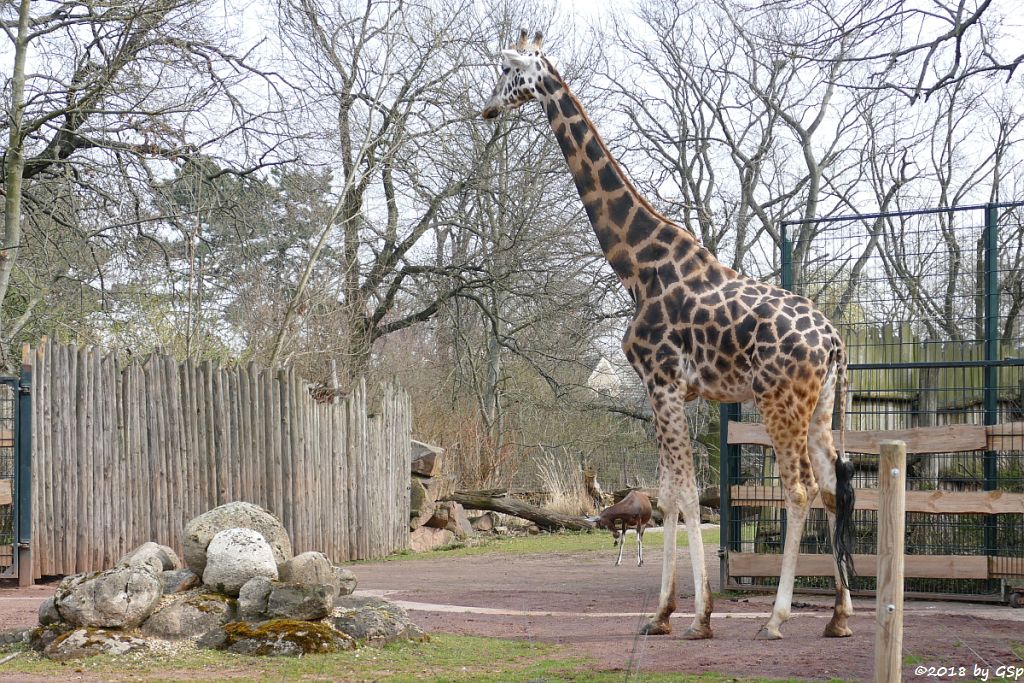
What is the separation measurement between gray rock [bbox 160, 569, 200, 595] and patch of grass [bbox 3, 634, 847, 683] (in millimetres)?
1015

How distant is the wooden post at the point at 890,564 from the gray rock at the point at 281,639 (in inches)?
141

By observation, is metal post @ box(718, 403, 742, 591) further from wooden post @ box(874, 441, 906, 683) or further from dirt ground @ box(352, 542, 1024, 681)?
wooden post @ box(874, 441, 906, 683)

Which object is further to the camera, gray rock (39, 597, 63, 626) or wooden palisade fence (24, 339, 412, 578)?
wooden palisade fence (24, 339, 412, 578)

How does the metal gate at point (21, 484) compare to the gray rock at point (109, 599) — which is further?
the metal gate at point (21, 484)

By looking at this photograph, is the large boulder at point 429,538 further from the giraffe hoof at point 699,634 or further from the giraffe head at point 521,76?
the giraffe hoof at point 699,634

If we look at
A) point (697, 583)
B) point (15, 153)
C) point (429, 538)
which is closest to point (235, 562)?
point (697, 583)

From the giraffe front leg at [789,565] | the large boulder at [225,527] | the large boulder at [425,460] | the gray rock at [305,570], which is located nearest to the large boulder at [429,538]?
the large boulder at [425,460]

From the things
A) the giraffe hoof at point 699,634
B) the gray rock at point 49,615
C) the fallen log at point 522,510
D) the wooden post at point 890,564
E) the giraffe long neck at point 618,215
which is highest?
the giraffe long neck at point 618,215

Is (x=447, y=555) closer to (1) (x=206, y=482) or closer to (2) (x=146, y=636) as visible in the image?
(1) (x=206, y=482)

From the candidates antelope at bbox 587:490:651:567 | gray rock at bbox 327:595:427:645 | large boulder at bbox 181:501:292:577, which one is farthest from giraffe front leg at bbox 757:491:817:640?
antelope at bbox 587:490:651:567

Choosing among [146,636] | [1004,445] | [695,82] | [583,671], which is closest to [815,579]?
[1004,445]

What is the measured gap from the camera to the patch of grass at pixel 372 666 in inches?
224

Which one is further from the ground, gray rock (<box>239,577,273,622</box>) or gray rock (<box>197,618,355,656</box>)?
gray rock (<box>239,577,273,622</box>)

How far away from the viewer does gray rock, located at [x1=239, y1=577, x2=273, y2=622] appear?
693 centimetres
